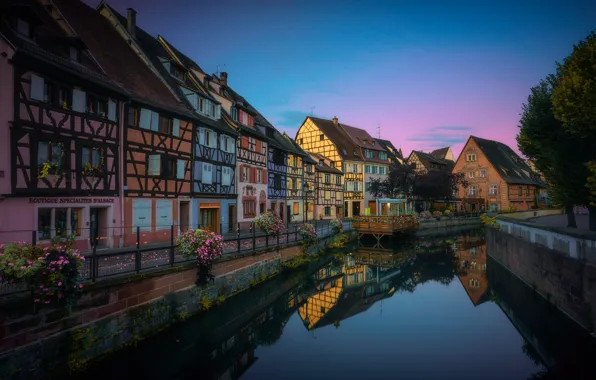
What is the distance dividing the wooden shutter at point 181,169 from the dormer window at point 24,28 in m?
9.11

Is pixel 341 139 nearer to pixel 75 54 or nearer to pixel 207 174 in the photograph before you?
pixel 207 174

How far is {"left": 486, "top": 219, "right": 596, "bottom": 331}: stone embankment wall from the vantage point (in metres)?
10.3

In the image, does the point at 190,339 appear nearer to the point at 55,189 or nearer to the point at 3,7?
the point at 55,189

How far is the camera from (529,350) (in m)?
11.0

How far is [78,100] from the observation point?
47.7ft

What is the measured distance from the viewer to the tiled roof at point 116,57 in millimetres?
17453

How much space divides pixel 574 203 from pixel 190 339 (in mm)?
16395

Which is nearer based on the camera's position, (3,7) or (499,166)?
(3,7)

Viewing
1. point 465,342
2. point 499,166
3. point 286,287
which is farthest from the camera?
point 499,166

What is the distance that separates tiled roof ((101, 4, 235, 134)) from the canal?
448 inches

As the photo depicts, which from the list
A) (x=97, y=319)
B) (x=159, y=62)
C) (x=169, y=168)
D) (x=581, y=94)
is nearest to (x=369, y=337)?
(x=97, y=319)

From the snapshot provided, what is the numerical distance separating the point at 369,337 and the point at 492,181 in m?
56.6

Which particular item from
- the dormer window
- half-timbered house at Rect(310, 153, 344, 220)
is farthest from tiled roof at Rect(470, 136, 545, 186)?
the dormer window

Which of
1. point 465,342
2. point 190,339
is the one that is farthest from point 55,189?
point 465,342
